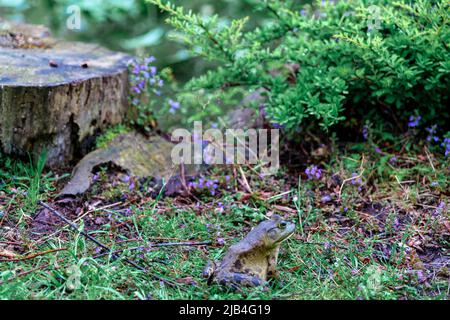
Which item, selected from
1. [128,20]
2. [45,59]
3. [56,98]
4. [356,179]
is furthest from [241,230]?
[128,20]

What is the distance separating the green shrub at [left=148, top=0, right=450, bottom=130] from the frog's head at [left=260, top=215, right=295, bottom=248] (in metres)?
1.08

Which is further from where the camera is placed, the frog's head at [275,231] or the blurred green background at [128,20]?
the blurred green background at [128,20]

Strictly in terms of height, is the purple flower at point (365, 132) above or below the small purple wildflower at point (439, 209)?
above

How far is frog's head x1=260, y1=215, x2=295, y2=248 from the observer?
2.83 m

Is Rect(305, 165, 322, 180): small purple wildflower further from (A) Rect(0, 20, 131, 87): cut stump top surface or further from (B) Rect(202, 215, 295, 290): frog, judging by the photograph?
(A) Rect(0, 20, 131, 87): cut stump top surface

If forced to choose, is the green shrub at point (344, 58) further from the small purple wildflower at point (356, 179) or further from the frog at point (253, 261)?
the frog at point (253, 261)

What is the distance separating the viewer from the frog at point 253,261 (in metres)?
2.70

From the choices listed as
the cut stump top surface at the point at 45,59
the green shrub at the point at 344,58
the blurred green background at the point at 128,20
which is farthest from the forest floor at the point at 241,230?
the blurred green background at the point at 128,20

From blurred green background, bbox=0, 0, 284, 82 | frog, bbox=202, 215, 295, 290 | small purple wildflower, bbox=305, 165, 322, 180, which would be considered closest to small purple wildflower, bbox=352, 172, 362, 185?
small purple wildflower, bbox=305, 165, 322, 180

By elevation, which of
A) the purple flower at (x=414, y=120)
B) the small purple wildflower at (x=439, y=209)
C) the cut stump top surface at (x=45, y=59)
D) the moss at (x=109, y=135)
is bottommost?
the small purple wildflower at (x=439, y=209)

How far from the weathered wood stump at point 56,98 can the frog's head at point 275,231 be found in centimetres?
171

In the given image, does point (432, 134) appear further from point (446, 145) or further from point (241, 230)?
point (241, 230)
